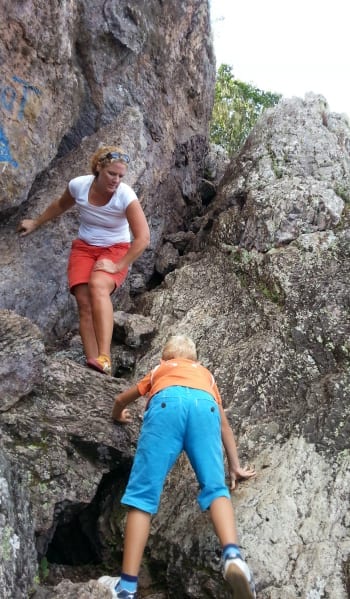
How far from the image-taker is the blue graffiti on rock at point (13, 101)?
23.5 ft

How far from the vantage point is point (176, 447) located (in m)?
4.48

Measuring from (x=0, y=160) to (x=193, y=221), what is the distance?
4.00 metres

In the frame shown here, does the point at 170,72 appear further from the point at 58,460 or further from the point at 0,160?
the point at 58,460

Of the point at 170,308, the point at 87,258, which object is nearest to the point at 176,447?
the point at 87,258

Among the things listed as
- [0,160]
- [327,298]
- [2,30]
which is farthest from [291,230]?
[2,30]

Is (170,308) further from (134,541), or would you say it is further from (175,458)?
(134,541)

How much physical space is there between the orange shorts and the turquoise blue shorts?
2469 millimetres

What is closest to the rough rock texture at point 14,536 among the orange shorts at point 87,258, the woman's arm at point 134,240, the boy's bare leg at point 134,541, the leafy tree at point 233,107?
the boy's bare leg at point 134,541

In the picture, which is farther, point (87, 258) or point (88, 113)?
point (88, 113)

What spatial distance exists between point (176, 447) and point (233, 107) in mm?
23206

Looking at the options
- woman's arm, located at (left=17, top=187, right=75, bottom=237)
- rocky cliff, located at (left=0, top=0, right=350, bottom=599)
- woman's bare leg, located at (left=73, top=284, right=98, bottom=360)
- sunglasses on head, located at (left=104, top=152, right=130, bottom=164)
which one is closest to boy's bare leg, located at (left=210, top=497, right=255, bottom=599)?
rocky cliff, located at (left=0, top=0, right=350, bottom=599)

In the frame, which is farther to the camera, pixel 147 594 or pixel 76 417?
pixel 76 417

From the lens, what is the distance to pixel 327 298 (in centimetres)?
669

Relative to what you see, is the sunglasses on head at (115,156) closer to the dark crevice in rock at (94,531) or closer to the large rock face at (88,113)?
the large rock face at (88,113)
